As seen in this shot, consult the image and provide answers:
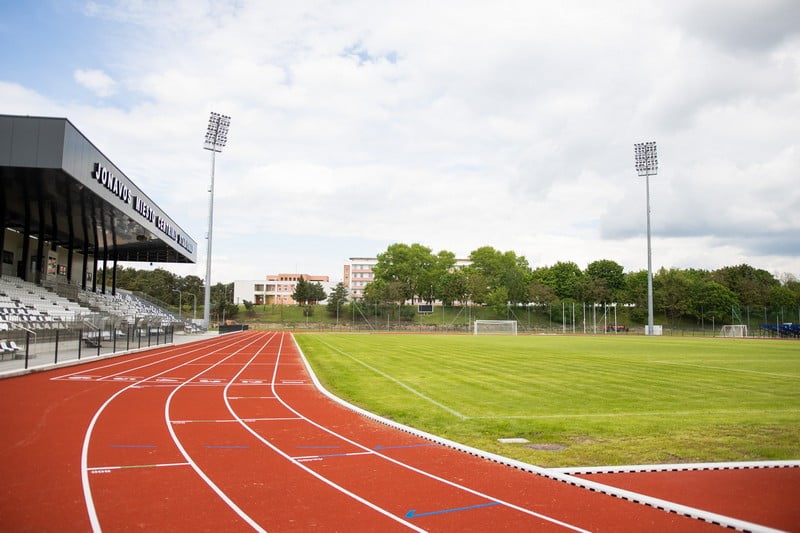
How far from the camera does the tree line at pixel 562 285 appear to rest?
9244 centimetres

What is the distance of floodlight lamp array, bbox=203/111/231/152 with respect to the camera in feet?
180

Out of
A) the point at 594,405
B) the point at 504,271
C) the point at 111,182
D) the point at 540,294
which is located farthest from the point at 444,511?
the point at 504,271

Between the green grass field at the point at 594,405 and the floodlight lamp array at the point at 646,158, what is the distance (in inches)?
1970

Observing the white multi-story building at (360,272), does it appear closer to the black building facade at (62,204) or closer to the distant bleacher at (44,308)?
the black building facade at (62,204)

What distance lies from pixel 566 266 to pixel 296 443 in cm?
10774

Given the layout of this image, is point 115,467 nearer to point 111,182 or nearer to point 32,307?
point 111,182

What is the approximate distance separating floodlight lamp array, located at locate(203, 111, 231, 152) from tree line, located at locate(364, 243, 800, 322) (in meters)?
47.2

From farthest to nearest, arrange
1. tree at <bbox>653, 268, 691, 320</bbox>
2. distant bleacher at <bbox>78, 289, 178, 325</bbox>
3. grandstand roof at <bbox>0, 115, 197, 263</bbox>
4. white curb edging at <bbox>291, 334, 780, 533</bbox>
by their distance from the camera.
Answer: tree at <bbox>653, 268, 691, 320</bbox>, distant bleacher at <bbox>78, 289, 178, 325</bbox>, grandstand roof at <bbox>0, 115, 197, 263</bbox>, white curb edging at <bbox>291, 334, 780, 533</bbox>

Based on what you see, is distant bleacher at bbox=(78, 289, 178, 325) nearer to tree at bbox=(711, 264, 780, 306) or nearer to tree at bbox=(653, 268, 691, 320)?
tree at bbox=(653, 268, 691, 320)

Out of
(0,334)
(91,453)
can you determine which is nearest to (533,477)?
(91,453)

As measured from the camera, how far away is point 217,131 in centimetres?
5503

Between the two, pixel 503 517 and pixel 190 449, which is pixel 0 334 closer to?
pixel 190 449

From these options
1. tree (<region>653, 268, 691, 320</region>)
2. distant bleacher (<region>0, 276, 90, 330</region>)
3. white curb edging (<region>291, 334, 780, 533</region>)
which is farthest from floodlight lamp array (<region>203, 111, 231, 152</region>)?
tree (<region>653, 268, 691, 320</region>)

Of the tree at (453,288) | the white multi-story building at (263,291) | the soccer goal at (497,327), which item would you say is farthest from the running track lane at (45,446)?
the white multi-story building at (263,291)
